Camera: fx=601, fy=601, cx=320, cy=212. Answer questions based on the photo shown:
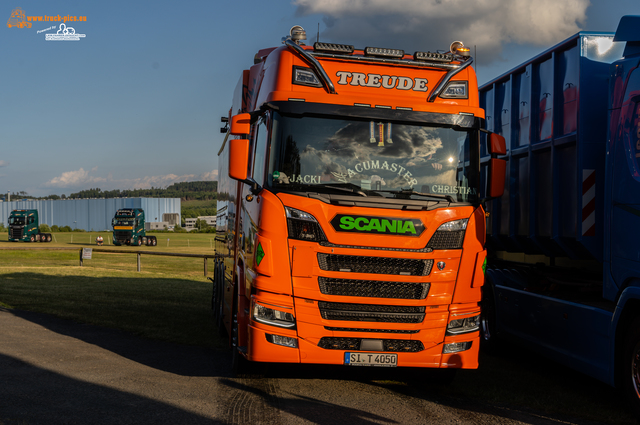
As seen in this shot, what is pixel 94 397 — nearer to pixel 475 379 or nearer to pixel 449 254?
pixel 449 254

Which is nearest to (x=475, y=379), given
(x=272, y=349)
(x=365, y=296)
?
(x=365, y=296)

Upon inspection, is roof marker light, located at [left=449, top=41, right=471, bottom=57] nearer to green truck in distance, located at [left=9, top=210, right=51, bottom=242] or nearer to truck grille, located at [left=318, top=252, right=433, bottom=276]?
truck grille, located at [left=318, top=252, right=433, bottom=276]

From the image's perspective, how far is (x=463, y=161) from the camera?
639 centimetres

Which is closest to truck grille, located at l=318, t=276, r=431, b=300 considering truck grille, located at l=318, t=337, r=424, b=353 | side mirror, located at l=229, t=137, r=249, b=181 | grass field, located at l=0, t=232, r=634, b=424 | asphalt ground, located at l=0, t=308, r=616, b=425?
truck grille, located at l=318, t=337, r=424, b=353

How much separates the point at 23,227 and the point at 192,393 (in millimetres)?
61835

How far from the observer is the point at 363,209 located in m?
5.90

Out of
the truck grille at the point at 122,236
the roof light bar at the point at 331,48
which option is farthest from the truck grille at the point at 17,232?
the roof light bar at the point at 331,48

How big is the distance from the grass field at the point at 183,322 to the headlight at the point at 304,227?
7.84ft

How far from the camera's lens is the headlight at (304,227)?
19.2 feet

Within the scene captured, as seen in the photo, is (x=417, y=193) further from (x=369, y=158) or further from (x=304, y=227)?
(x=304, y=227)

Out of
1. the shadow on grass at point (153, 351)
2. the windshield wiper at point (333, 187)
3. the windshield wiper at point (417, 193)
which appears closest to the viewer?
the windshield wiper at point (333, 187)

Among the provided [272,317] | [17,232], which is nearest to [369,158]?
[272,317]

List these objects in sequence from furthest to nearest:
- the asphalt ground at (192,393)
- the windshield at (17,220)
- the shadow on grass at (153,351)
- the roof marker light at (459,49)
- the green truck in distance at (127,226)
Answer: the windshield at (17,220) < the green truck in distance at (127,226) < the shadow on grass at (153,351) < the roof marker light at (459,49) < the asphalt ground at (192,393)

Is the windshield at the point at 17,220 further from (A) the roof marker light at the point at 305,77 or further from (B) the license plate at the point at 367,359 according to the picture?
(B) the license plate at the point at 367,359
